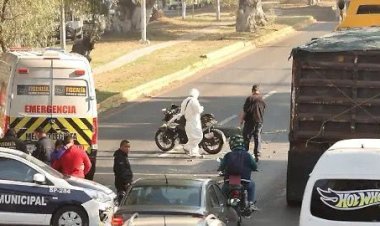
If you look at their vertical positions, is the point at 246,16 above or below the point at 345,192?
below

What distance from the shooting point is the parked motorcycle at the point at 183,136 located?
23.2m

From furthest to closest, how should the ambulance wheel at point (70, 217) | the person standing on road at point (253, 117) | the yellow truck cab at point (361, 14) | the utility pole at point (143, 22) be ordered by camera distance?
the utility pole at point (143, 22) → the person standing on road at point (253, 117) → the yellow truck cab at point (361, 14) → the ambulance wheel at point (70, 217)

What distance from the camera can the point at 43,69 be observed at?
1923cm

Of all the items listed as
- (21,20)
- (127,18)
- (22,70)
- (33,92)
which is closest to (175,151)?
(33,92)

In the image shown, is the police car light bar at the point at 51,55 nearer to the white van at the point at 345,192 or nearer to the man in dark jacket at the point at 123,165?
the man in dark jacket at the point at 123,165

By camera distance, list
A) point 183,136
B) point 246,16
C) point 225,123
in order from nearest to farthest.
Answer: point 183,136 < point 225,123 < point 246,16

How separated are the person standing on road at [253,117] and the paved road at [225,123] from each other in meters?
0.66

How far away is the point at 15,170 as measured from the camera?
50.2 ft

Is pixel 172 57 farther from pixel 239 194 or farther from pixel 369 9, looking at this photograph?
pixel 239 194

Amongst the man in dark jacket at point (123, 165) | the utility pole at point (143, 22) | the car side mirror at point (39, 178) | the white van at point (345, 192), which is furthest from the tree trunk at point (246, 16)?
the white van at point (345, 192)

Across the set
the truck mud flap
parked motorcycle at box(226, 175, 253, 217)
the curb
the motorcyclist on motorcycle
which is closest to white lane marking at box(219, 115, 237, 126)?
the curb

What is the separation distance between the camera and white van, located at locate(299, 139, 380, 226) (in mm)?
10469

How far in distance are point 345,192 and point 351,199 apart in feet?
0.33

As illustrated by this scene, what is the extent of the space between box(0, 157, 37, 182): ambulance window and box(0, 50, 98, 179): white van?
3.79m
